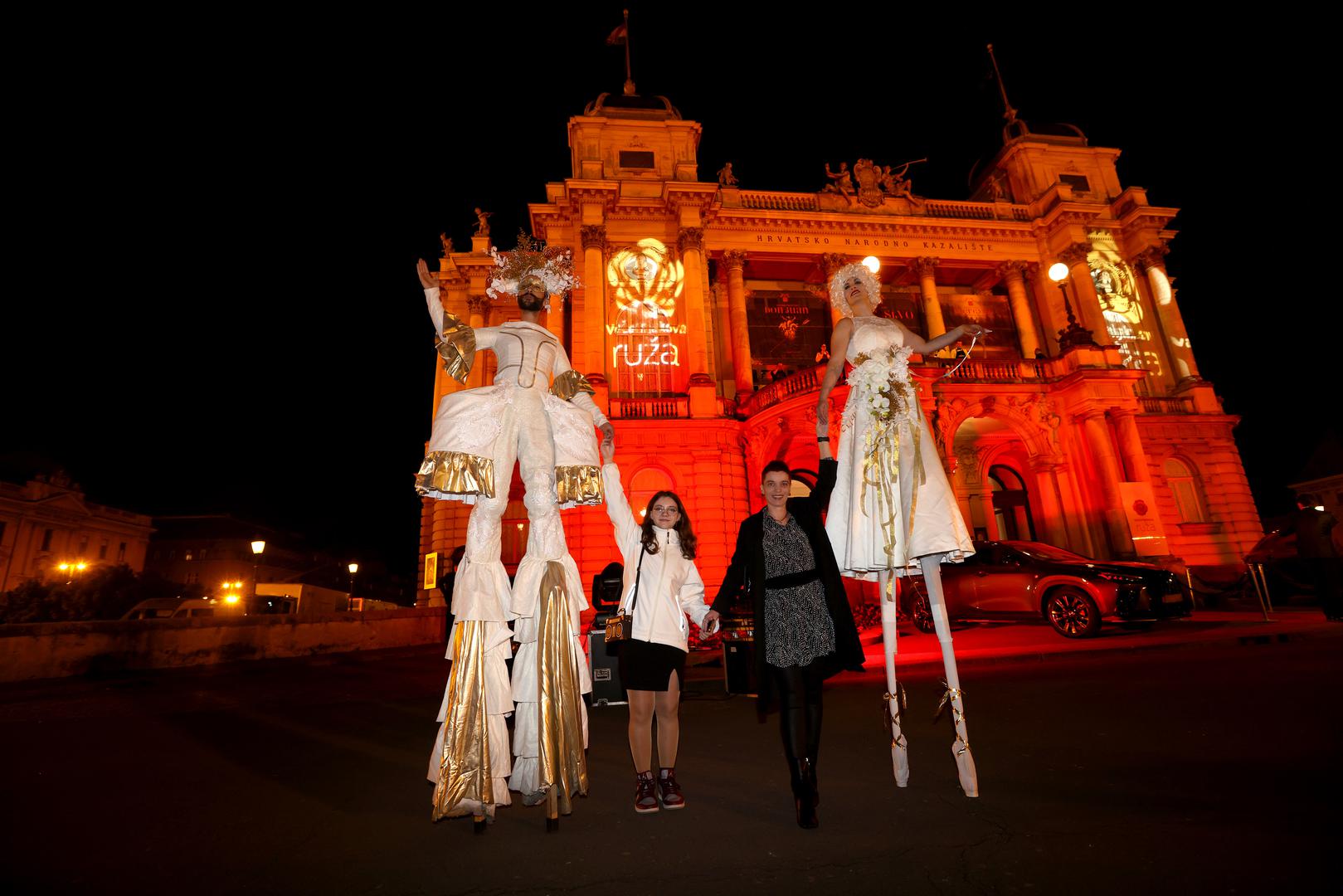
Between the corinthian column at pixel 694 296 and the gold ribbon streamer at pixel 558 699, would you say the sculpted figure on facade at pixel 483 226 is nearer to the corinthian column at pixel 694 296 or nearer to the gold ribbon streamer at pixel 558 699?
the corinthian column at pixel 694 296

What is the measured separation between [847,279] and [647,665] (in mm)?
3139

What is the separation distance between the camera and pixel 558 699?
3.49 meters

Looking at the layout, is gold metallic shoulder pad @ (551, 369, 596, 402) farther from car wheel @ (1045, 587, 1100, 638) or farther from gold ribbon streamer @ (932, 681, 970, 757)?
car wheel @ (1045, 587, 1100, 638)

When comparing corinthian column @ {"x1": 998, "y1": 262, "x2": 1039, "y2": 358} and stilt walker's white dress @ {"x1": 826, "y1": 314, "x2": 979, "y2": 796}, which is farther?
corinthian column @ {"x1": 998, "y1": 262, "x2": 1039, "y2": 358}

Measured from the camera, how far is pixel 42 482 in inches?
1892

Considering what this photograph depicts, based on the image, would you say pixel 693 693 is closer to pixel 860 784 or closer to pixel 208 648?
pixel 860 784

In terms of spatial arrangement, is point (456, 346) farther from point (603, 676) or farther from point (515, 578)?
point (603, 676)

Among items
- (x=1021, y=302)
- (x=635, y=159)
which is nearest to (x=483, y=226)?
(x=635, y=159)

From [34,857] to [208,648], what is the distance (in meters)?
11.3

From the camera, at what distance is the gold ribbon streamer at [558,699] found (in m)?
3.32

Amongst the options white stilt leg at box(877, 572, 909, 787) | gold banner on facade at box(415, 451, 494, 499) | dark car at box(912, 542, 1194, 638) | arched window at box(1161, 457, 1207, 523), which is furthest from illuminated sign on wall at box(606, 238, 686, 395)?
arched window at box(1161, 457, 1207, 523)

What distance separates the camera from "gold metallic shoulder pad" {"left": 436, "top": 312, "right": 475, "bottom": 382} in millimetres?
4035

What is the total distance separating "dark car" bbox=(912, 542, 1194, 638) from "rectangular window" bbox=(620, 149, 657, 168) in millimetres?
20219

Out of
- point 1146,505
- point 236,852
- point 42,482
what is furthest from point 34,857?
point 42,482
